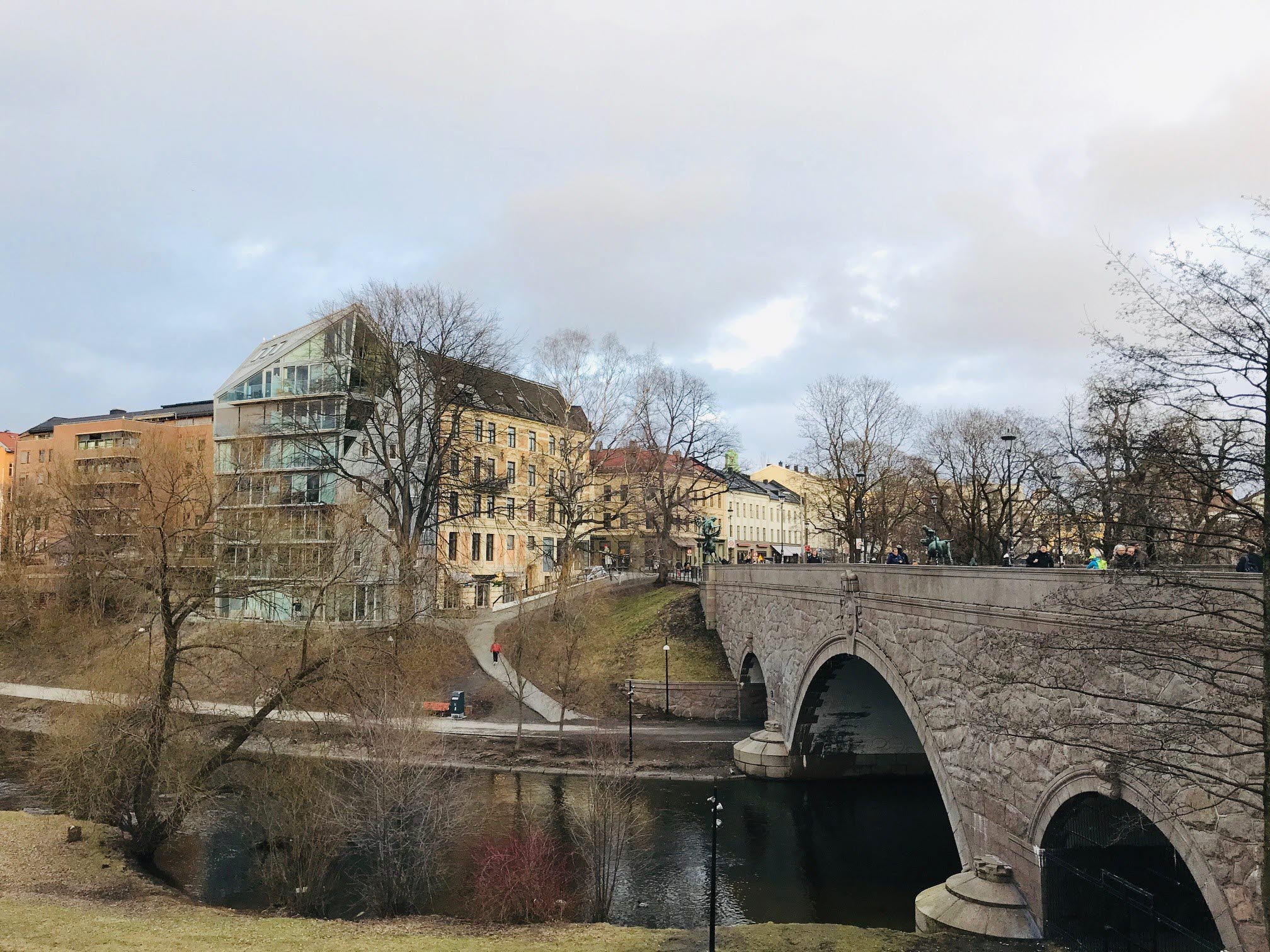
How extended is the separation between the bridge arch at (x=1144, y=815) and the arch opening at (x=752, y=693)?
24.2 meters

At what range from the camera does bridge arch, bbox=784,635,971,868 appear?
1769 centimetres

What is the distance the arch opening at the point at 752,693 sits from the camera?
38531mm

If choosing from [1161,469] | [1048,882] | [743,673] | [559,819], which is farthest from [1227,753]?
[743,673]

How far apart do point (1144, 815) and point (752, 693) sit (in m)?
27.1

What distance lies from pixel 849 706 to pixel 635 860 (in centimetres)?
1055

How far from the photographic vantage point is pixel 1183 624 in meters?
10.1

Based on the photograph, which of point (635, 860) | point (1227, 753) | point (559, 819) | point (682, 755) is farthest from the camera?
point (682, 755)

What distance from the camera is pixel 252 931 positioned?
16828mm

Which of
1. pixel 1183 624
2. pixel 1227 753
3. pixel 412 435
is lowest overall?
pixel 1227 753

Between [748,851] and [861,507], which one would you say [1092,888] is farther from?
[861,507]

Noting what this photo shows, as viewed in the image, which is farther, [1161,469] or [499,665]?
[499,665]

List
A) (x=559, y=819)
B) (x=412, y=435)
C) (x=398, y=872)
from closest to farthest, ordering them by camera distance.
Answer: (x=398, y=872) < (x=559, y=819) < (x=412, y=435)

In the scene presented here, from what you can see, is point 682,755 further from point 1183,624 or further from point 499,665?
point 1183,624

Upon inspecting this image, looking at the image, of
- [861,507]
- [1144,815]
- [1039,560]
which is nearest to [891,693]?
[1039,560]
